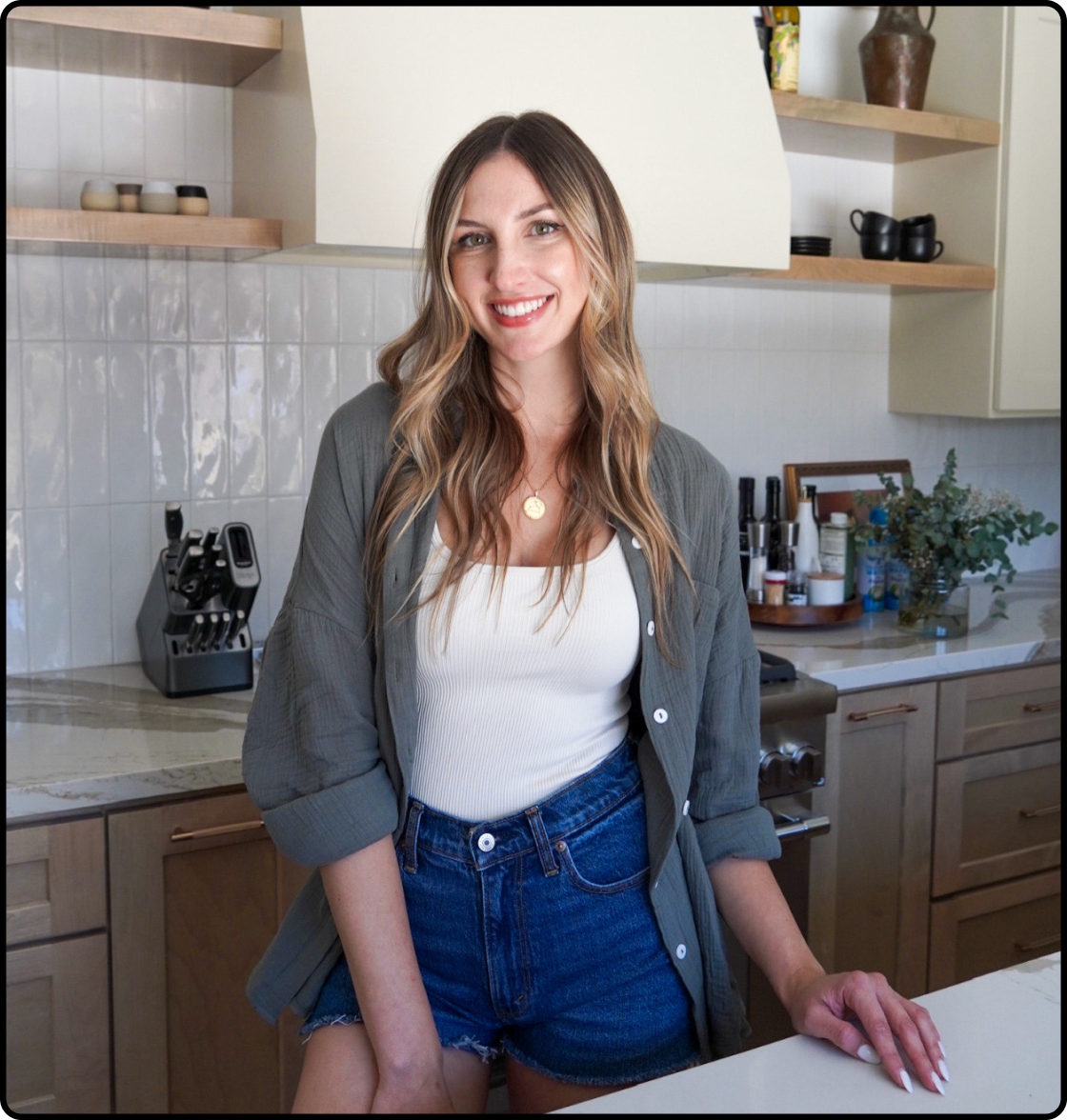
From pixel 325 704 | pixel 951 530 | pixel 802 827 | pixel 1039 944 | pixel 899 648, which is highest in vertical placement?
pixel 951 530

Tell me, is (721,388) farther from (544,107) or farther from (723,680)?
(723,680)

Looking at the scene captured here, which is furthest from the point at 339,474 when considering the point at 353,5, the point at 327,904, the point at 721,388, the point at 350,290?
the point at 721,388

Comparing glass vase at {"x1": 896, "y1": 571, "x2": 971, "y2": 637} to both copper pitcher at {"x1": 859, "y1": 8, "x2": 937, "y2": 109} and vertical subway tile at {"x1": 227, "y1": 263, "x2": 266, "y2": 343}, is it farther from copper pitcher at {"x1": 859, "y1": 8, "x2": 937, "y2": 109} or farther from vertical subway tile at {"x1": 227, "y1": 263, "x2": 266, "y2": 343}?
vertical subway tile at {"x1": 227, "y1": 263, "x2": 266, "y2": 343}

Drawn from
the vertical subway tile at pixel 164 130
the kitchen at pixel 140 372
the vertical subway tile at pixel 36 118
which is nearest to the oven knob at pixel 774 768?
the kitchen at pixel 140 372

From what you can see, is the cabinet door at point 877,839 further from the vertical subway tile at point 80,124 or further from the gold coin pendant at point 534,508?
the vertical subway tile at point 80,124

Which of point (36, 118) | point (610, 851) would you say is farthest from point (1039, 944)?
point (36, 118)

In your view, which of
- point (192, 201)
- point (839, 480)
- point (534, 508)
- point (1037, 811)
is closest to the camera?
point (534, 508)

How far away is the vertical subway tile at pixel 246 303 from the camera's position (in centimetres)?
251

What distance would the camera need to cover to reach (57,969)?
1.88 metres

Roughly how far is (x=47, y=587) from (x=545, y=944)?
1.52m

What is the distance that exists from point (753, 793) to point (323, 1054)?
56cm

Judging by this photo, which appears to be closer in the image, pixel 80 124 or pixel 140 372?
pixel 80 124

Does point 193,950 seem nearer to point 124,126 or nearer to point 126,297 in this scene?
point 126,297

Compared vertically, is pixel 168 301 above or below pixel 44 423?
above
